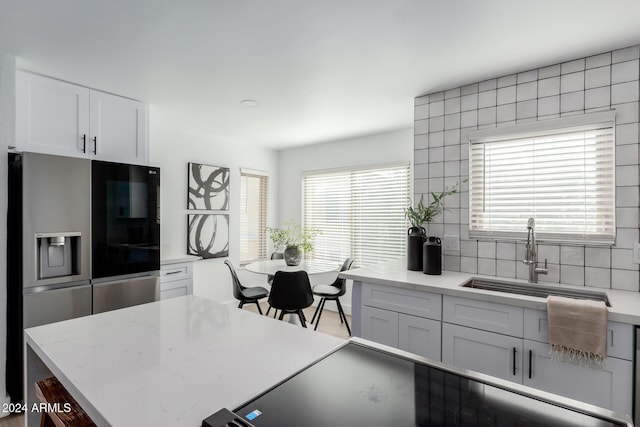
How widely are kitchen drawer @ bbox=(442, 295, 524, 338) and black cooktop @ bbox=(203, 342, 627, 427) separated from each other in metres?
1.02

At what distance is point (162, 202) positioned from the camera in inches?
144

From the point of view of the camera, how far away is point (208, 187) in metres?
4.09

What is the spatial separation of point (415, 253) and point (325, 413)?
193 cm

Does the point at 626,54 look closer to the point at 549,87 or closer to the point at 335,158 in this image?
the point at 549,87

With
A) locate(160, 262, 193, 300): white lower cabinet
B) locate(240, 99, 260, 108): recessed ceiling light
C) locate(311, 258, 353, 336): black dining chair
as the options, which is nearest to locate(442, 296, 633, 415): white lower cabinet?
locate(311, 258, 353, 336): black dining chair

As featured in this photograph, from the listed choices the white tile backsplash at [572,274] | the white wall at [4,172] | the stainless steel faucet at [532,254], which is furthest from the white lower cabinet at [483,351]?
the white wall at [4,172]

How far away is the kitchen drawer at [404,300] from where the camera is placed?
205 centimetres

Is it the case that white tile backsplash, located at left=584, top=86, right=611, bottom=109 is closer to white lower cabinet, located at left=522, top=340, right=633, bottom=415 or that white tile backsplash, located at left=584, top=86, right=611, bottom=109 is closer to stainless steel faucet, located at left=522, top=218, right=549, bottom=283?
stainless steel faucet, located at left=522, top=218, right=549, bottom=283

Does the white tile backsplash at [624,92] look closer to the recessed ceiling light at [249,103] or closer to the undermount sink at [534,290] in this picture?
the undermount sink at [534,290]

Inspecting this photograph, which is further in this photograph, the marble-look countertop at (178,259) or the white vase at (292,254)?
the white vase at (292,254)

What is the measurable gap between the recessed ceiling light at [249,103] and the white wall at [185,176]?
0.82 m

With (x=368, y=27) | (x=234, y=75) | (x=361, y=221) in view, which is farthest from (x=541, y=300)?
(x=361, y=221)

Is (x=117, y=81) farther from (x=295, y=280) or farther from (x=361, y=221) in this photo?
(x=361, y=221)

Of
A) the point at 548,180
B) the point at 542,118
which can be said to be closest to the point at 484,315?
the point at 548,180
